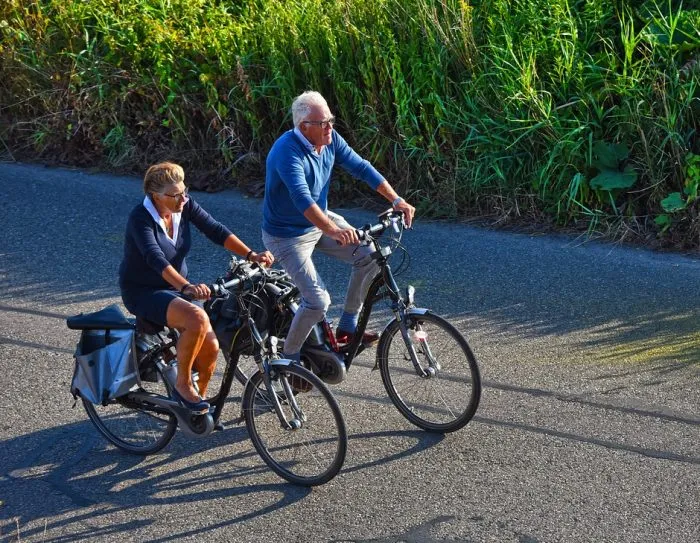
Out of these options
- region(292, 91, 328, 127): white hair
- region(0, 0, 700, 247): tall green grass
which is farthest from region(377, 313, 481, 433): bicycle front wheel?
region(0, 0, 700, 247): tall green grass

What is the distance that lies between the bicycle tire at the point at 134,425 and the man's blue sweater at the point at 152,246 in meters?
0.70

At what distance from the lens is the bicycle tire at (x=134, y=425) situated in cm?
614

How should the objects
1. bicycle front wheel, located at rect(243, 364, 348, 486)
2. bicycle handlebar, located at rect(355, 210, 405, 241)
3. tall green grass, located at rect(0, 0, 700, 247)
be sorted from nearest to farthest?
bicycle front wheel, located at rect(243, 364, 348, 486) → bicycle handlebar, located at rect(355, 210, 405, 241) → tall green grass, located at rect(0, 0, 700, 247)

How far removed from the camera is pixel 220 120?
1147 centimetres

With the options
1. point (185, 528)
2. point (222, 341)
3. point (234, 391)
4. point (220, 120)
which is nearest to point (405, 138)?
point (220, 120)

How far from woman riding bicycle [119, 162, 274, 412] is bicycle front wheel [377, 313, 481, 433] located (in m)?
0.86

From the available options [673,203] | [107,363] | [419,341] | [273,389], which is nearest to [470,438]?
[419,341]

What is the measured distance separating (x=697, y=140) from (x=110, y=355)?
577cm

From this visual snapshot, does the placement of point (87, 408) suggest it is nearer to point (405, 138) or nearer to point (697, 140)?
point (405, 138)

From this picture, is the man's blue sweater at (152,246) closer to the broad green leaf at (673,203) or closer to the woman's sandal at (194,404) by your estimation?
the woman's sandal at (194,404)

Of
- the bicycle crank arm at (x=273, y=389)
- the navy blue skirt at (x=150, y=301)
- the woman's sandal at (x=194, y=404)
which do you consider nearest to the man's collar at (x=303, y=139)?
the navy blue skirt at (x=150, y=301)

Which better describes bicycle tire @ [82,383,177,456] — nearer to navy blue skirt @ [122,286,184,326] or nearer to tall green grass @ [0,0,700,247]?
navy blue skirt @ [122,286,184,326]

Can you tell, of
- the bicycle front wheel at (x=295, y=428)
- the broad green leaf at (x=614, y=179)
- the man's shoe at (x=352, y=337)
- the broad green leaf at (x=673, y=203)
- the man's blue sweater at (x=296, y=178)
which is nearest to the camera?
the bicycle front wheel at (x=295, y=428)

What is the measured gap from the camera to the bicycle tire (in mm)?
6141
